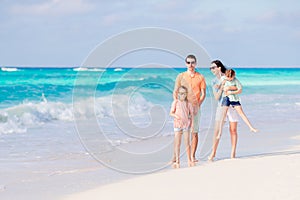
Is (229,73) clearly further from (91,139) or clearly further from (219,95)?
(91,139)

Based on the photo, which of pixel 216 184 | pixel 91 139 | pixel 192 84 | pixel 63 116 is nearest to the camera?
pixel 216 184

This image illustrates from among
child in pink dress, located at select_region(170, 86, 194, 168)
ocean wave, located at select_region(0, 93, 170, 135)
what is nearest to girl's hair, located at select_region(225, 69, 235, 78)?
child in pink dress, located at select_region(170, 86, 194, 168)

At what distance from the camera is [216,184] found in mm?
6227

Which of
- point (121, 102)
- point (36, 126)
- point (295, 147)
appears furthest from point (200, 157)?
point (121, 102)

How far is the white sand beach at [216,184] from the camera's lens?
225 inches

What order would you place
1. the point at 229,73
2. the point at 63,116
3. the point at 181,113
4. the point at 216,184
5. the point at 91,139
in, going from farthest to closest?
the point at 63,116, the point at 91,139, the point at 229,73, the point at 181,113, the point at 216,184

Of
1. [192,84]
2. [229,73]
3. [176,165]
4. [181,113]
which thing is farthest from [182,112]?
[229,73]

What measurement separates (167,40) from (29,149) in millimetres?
3346

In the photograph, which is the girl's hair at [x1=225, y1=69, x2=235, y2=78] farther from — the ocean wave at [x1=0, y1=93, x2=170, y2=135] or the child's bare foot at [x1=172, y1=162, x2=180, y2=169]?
the ocean wave at [x1=0, y1=93, x2=170, y2=135]

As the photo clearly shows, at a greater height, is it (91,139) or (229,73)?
(229,73)

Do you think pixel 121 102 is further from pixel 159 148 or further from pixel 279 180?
pixel 279 180

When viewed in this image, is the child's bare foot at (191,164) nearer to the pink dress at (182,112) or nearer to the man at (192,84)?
the pink dress at (182,112)

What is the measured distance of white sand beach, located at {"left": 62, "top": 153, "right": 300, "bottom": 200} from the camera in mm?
5715

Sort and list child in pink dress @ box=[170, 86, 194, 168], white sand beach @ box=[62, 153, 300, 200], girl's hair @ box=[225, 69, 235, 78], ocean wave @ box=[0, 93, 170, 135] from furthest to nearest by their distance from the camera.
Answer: ocean wave @ box=[0, 93, 170, 135] < girl's hair @ box=[225, 69, 235, 78] < child in pink dress @ box=[170, 86, 194, 168] < white sand beach @ box=[62, 153, 300, 200]
